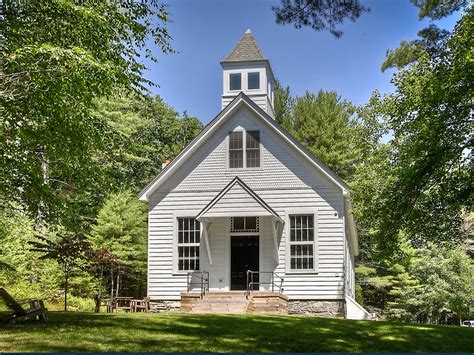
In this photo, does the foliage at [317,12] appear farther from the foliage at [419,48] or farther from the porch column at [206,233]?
the porch column at [206,233]

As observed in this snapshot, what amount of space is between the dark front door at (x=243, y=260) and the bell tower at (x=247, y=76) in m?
6.06

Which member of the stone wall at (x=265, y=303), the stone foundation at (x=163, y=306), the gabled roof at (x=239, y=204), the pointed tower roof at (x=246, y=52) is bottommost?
the stone foundation at (x=163, y=306)

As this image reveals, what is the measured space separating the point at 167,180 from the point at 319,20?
444 inches

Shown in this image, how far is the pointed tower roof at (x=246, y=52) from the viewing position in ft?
80.7

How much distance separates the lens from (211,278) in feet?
68.5

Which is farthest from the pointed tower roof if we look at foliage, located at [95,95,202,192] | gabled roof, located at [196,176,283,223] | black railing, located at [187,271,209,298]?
foliage, located at [95,95,202,192]

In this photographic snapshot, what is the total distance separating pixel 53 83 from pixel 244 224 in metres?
11.2

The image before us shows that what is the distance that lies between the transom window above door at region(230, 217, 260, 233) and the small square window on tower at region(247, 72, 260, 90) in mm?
6135

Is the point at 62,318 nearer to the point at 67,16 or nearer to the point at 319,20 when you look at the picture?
the point at 67,16

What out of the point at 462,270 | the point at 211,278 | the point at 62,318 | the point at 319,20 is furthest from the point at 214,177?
the point at 462,270

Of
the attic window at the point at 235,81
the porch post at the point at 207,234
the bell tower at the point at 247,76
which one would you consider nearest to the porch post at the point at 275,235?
the porch post at the point at 207,234

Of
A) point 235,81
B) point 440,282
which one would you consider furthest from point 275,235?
point 440,282

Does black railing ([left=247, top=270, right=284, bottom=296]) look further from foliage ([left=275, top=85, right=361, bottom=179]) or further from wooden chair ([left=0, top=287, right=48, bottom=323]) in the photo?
foliage ([left=275, top=85, right=361, bottom=179])

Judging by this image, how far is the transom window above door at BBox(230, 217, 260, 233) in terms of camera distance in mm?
21172
